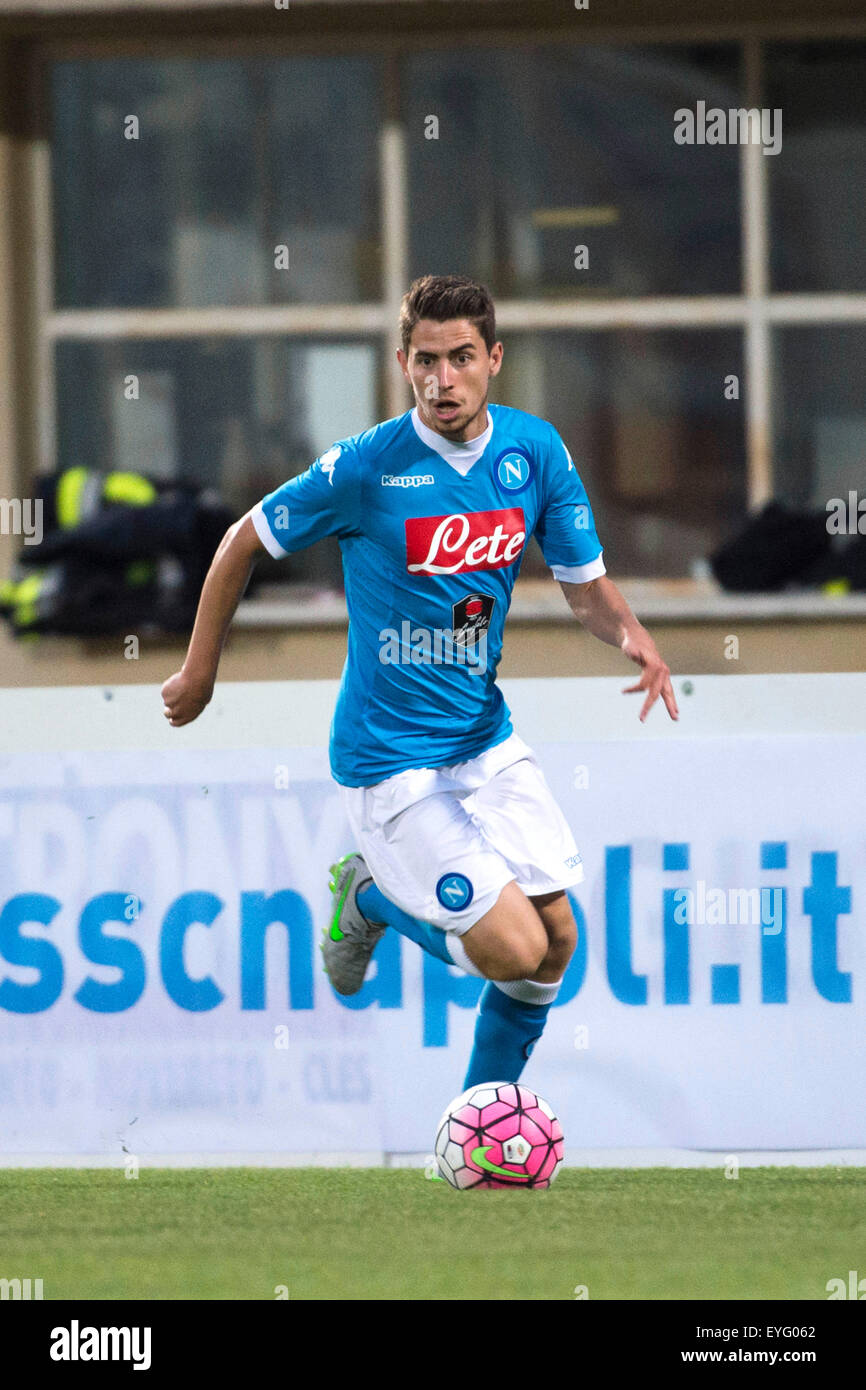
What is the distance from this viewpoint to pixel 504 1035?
538 centimetres

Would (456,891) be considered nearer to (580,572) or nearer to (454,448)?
(580,572)

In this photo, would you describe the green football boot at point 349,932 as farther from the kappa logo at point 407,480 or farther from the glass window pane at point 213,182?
the glass window pane at point 213,182

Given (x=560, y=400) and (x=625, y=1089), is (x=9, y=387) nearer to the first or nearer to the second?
(x=560, y=400)

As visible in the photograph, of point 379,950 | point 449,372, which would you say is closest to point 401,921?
point 379,950

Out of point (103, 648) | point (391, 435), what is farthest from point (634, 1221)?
point (103, 648)

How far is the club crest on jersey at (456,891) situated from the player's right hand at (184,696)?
77 cm

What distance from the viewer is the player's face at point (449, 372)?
5051mm

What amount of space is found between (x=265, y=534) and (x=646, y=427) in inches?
124

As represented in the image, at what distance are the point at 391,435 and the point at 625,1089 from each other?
2.26m

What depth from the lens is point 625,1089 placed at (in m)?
6.21

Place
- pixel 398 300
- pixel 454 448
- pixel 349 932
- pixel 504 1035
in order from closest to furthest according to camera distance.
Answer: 1. pixel 454 448
2. pixel 504 1035
3. pixel 349 932
4. pixel 398 300

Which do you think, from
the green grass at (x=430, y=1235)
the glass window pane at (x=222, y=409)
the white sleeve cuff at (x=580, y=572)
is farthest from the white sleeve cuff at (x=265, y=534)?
the glass window pane at (x=222, y=409)

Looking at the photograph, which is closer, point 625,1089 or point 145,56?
point 625,1089

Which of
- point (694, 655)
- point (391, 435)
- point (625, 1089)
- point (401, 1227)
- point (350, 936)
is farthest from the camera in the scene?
point (694, 655)
